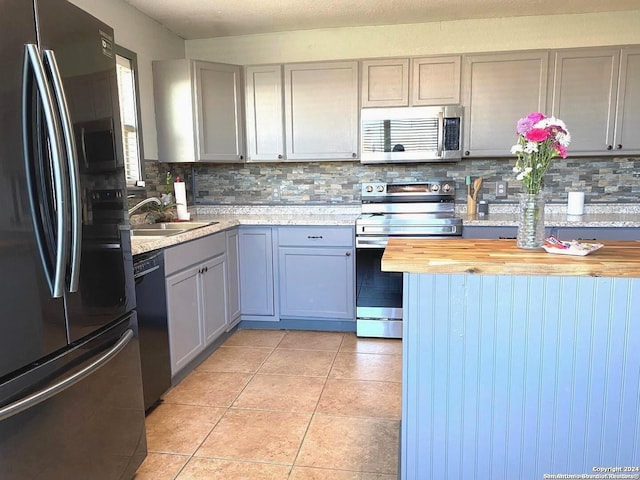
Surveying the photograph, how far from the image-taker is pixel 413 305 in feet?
5.01

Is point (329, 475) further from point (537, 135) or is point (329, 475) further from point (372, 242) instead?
point (372, 242)

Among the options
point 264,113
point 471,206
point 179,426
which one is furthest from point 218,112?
point 179,426

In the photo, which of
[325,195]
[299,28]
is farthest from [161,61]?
[325,195]

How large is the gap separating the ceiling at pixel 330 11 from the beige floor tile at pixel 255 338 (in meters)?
2.39

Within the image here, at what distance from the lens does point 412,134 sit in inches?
134

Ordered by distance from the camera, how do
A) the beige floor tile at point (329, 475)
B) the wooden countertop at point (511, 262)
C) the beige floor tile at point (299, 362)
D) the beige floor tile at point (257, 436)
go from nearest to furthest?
the wooden countertop at point (511, 262) < the beige floor tile at point (329, 475) < the beige floor tile at point (257, 436) < the beige floor tile at point (299, 362)

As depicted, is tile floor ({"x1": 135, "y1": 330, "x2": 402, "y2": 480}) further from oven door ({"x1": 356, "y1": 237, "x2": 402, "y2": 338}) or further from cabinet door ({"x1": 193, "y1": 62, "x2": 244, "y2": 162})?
cabinet door ({"x1": 193, "y1": 62, "x2": 244, "y2": 162})

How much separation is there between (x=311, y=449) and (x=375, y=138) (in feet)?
7.46

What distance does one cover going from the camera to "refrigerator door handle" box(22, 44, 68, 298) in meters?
1.22

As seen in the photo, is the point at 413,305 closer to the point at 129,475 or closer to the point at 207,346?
the point at 129,475

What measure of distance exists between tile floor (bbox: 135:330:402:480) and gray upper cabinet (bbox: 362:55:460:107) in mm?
1828

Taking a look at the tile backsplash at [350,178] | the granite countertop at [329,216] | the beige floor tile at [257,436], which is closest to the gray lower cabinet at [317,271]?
the granite countertop at [329,216]

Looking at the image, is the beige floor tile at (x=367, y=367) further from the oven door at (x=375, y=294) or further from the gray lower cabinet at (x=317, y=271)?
the gray lower cabinet at (x=317, y=271)

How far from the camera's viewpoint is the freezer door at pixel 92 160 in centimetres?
136
